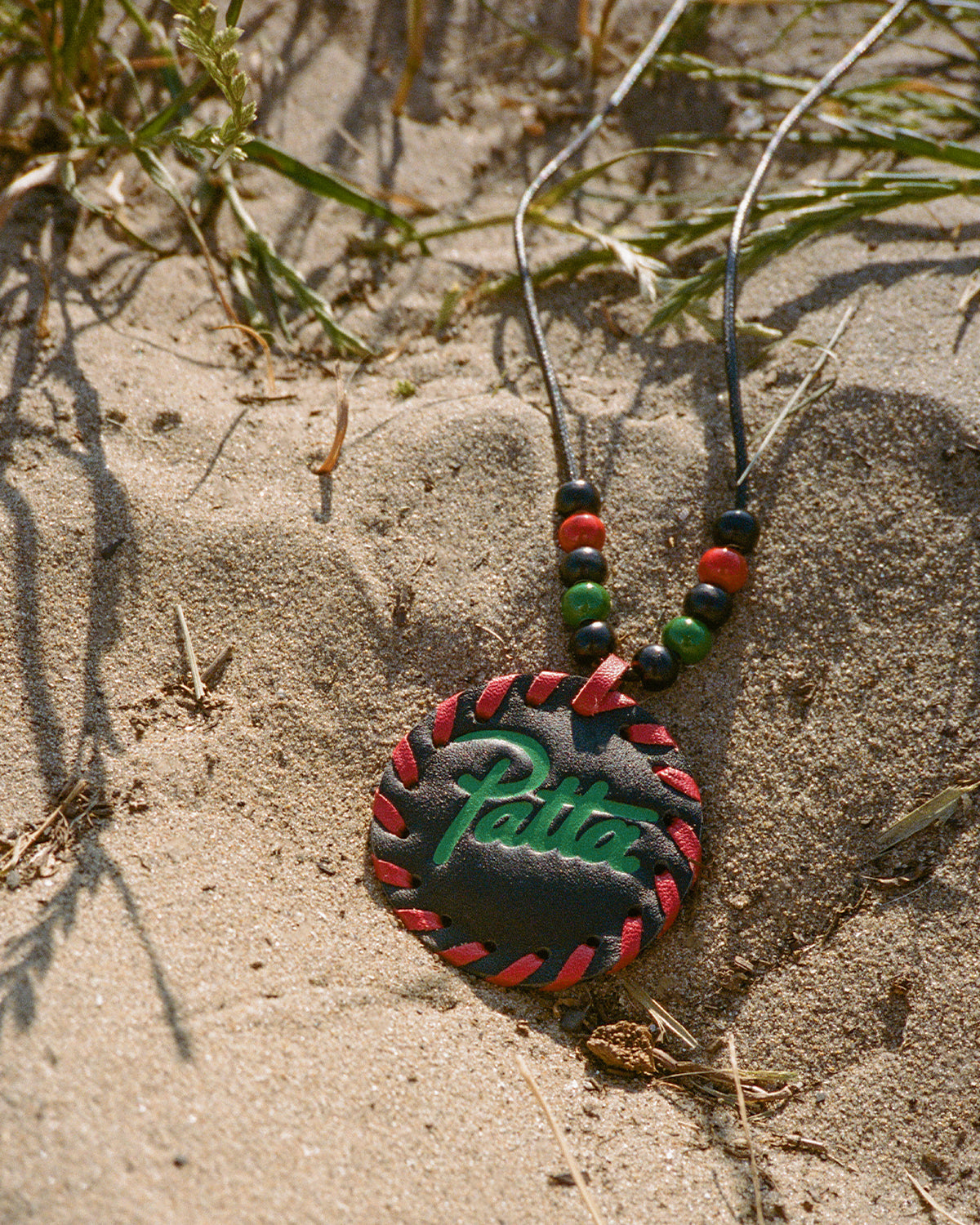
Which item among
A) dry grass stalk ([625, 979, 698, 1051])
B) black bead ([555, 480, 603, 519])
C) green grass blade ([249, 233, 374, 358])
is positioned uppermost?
green grass blade ([249, 233, 374, 358])

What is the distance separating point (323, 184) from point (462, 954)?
5.22ft

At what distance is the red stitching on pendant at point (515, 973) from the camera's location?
143 cm

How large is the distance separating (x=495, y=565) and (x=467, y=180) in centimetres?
119

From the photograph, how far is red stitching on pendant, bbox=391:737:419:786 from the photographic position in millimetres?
1558


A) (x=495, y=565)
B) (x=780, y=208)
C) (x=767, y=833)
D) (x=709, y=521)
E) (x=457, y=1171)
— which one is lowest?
(x=457, y=1171)

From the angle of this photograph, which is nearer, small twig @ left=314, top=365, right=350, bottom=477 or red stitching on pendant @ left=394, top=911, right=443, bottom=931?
red stitching on pendant @ left=394, top=911, right=443, bottom=931

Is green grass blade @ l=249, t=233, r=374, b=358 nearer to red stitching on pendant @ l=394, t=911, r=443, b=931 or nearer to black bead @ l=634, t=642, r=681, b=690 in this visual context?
black bead @ l=634, t=642, r=681, b=690

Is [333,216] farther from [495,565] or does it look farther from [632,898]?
[632,898]

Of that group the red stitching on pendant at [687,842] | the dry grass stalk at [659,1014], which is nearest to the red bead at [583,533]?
the red stitching on pendant at [687,842]

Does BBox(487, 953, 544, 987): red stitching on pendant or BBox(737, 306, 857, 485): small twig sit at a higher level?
BBox(737, 306, 857, 485): small twig

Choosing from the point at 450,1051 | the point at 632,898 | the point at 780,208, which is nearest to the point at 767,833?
the point at 632,898

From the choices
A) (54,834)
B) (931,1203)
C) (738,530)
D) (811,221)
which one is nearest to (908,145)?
(811,221)

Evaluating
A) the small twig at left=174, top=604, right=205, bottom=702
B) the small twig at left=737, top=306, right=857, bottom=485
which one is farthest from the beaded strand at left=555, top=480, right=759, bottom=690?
the small twig at left=174, top=604, right=205, bottom=702

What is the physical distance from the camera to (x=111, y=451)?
1780 mm
